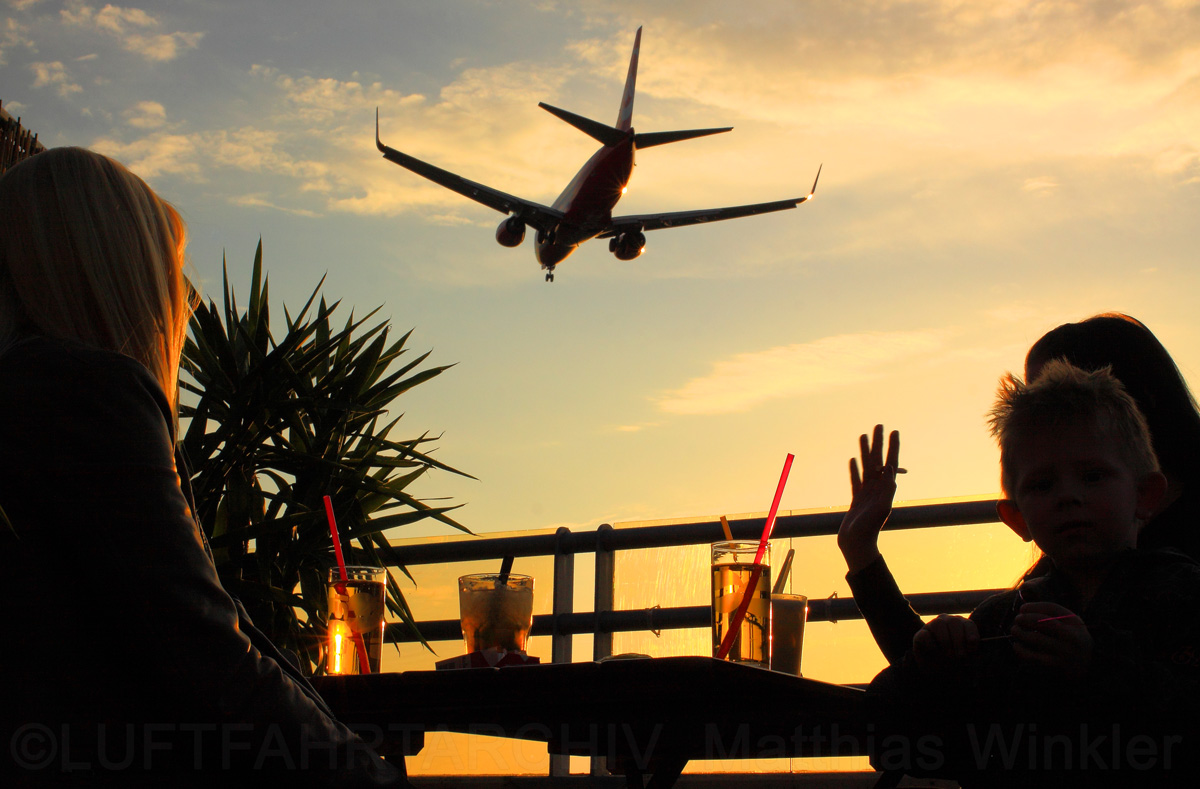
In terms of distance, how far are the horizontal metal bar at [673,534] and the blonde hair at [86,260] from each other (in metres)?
1.61

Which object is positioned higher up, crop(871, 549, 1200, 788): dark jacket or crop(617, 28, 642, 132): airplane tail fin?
crop(617, 28, 642, 132): airplane tail fin

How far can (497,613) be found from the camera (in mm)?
1566

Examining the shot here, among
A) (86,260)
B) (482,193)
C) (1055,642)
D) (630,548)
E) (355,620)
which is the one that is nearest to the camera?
(86,260)

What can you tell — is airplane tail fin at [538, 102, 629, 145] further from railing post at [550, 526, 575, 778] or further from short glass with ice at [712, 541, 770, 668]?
short glass with ice at [712, 541, 770, 668]

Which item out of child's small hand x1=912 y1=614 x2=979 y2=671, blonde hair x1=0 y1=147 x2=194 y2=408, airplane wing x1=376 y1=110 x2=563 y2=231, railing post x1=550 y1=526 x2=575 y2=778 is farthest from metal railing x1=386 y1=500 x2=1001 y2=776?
airplane wing x1=376 y1=110 x2=563 y2=231

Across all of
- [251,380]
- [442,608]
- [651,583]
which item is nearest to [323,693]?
[651,583]

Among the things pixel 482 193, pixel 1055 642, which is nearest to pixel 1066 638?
pixel 1055 642

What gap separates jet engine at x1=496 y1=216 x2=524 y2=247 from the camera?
2098cm

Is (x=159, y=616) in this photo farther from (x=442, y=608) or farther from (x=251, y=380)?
(x=251, y=380)

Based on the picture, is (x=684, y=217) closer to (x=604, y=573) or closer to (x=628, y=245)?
(x=628, y=245)

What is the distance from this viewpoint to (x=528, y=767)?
9.61ft

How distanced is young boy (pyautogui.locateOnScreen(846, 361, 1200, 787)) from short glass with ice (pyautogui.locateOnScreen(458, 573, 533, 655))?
62cm

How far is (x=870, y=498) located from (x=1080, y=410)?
351mm

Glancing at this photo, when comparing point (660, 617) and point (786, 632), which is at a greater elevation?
point (660, 617)
